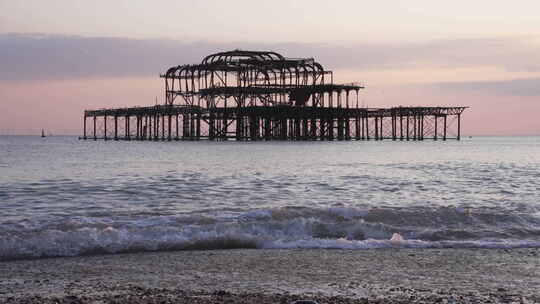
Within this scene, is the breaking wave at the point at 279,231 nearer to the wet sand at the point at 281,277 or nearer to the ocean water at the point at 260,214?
the ocean water at the point at 260,214

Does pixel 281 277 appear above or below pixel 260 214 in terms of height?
below

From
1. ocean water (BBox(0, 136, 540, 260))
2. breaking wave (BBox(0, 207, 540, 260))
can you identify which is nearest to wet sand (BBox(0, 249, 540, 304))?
breaking wave (BBox(0, 207, 540, 260))

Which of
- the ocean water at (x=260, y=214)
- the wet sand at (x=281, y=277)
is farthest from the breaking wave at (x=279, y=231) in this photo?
the wet sand at (x=281, y=277)

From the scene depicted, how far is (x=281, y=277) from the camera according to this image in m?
9.01

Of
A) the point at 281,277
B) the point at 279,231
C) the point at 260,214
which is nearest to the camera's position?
the point at 281,277

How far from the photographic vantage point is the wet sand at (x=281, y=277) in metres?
7.81

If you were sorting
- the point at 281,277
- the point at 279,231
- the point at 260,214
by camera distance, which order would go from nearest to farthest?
the point at 281,277 → the point at 279,231 → the point at 260,214

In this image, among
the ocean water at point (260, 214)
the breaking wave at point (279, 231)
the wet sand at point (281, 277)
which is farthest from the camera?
the ocean water at point (260, 214)

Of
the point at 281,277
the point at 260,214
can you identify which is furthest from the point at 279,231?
the point at 281,277

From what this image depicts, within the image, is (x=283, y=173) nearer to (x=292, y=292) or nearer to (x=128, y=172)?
(x=128, y=172)

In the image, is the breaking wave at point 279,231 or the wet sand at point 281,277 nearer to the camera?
the wet sand at point 281,277

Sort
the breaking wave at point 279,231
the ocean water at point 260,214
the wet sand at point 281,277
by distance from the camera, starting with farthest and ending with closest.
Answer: the ocean water at point 260,214 → the breaking wave at point 279,231 → the wet sand at point 281,277

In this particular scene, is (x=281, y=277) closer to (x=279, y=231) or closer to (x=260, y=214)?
(x=279, y=231)

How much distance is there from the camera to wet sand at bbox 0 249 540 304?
308 inches
